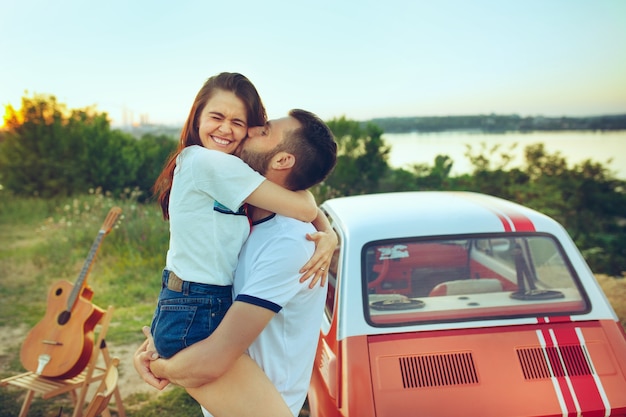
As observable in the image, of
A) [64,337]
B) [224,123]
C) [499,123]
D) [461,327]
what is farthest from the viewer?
[499,123]

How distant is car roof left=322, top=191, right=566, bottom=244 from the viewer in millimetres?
2936

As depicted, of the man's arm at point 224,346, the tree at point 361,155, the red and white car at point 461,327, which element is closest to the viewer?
the man's arm at point 224,346

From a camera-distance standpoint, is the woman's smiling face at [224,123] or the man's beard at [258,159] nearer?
the man's beard at [258,159]

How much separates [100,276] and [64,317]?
4.57 m

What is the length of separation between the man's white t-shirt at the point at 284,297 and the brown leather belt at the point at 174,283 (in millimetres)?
185

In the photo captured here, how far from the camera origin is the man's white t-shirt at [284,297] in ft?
5.34

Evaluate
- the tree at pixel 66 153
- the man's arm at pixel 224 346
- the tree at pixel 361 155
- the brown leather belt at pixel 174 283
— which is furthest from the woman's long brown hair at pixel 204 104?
the tree at pixel 66 153

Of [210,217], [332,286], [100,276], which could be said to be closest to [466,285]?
[332,286]

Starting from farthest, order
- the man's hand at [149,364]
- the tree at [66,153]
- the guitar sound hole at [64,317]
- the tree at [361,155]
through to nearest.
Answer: the tree at [66,153], the tree at [361,155], the guitar sound hole at [64,317], the man's hand at [149,364]

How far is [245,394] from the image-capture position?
1702 millimetres

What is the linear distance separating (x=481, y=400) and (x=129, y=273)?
22.8 ft

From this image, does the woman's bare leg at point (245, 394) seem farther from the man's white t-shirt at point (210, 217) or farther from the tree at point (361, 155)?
the tree at point (361, 155)

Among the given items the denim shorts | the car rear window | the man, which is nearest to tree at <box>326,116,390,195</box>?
the car rear window

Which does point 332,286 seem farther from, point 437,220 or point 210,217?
point 210,217
